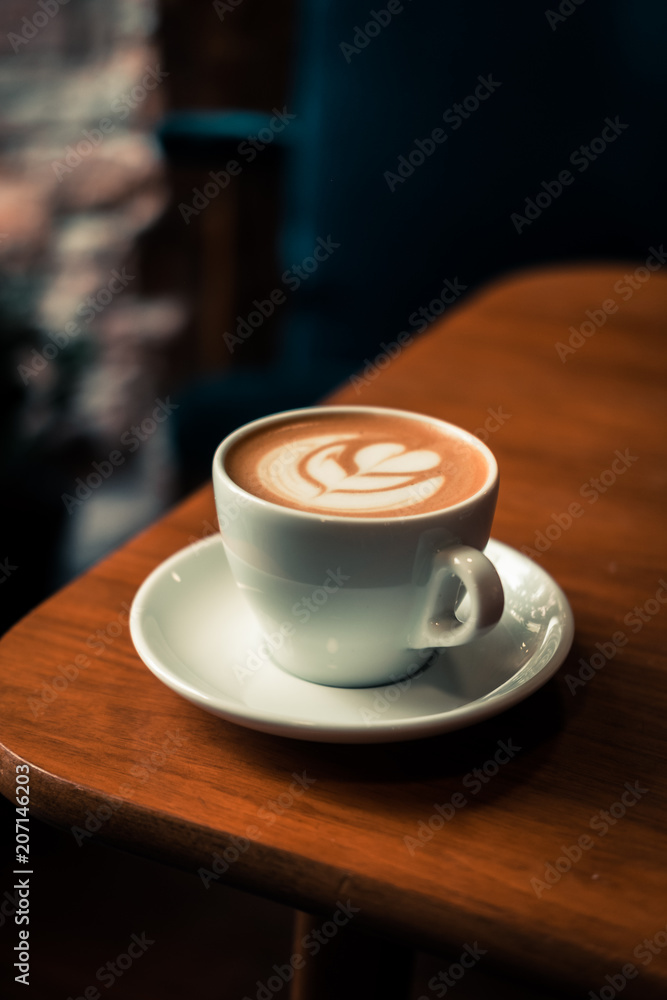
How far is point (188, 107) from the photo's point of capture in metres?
2.74

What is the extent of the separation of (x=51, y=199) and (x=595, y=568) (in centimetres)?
244

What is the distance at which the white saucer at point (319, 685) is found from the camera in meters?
0.39

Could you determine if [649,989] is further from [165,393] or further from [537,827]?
[165,393]

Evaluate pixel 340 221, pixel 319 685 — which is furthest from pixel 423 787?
pixel 340 221

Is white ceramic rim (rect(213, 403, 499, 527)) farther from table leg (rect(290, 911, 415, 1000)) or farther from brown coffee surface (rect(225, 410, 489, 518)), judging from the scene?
table leg (rect(290, 911, 415, 1000))

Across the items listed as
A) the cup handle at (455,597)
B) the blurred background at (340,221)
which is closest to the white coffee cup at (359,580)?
the cup handle at (455,597)

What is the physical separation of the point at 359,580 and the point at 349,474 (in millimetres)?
78

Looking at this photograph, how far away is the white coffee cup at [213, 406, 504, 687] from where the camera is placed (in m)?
0.43

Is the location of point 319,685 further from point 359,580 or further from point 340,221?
point 340,221

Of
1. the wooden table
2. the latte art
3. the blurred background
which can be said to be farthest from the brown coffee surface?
the blurred background

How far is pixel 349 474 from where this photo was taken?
494mm

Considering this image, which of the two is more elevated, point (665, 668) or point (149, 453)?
point (665, 668)

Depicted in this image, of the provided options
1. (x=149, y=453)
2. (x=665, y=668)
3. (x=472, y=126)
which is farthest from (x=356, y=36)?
(x=665, y=668)

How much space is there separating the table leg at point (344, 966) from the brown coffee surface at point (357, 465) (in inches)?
7.9
